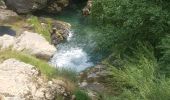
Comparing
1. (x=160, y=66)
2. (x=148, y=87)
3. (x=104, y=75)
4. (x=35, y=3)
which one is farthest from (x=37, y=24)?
(x=148, y=87)

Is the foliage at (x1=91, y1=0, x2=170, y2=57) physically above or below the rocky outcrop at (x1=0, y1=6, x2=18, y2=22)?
above

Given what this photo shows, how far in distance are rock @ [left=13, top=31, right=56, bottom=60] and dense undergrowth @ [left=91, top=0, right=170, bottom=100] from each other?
579 centimetres

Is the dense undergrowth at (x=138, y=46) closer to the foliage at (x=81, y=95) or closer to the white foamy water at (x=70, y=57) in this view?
the foliage at (x=81, y=95)

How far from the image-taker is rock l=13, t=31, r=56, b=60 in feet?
96.0

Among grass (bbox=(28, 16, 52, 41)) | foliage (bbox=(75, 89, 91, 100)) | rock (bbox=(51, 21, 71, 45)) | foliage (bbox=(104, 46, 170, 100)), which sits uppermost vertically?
foliage (bbox=(104, 46, 170, 100))

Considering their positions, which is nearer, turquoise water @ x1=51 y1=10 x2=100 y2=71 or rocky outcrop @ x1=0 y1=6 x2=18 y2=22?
turquoise water @ x1=51 y1=10 x2=100 y2=71

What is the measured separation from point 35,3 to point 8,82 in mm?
22200

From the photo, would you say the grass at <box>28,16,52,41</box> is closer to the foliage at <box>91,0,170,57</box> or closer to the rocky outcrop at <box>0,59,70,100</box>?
the foliage at <box>91,0,170,57</box>

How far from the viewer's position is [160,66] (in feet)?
59.4

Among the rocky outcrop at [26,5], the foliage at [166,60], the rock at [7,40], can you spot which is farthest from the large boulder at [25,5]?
the foliage at [166,60]

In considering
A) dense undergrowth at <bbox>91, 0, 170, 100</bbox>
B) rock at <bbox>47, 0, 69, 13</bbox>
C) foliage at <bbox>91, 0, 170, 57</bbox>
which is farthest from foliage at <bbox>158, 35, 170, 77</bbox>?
rock at <bbox>47, 0, 69, 13</bbox>

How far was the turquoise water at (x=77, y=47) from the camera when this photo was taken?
96.1ft

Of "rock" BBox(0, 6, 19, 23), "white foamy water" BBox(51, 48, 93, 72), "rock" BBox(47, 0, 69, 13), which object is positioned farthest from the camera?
"rock" BBox(47, 0, 69, 13)

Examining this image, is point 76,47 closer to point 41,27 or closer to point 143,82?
point 41,27
